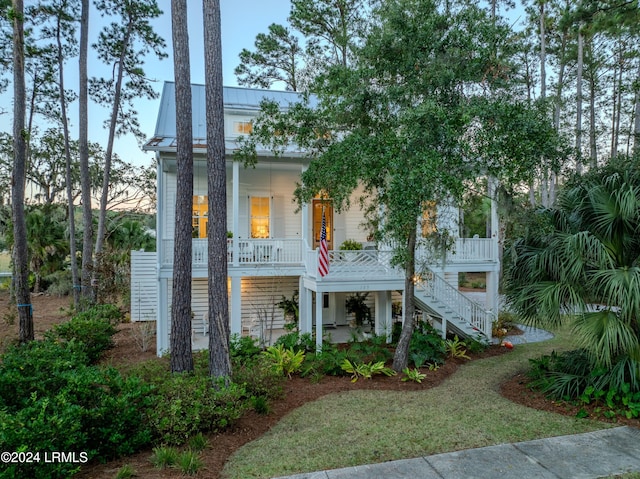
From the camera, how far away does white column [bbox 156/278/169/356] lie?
1010 cm

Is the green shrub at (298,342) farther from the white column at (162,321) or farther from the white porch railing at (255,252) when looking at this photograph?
the white column at (162,321)

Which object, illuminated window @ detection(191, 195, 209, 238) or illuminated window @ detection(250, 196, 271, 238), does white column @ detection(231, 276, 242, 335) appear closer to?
illuminated window @ detection(191, 195, 209, 238)

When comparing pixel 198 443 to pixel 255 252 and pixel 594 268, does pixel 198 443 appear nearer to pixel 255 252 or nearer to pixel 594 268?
pixel 255 252

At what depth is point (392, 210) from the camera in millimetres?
6605

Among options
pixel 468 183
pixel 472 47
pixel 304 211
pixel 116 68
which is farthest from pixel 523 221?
pixel 116 68

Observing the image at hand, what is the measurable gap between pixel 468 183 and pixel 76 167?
2328 cm

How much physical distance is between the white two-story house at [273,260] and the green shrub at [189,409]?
14.1 feet

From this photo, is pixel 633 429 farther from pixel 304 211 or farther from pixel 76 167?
pixel 76 167

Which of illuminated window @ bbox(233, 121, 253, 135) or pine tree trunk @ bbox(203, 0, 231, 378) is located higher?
illuminated window @ bbox(233, 121, 253, 135)

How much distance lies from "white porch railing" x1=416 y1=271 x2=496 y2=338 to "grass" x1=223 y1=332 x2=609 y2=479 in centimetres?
332

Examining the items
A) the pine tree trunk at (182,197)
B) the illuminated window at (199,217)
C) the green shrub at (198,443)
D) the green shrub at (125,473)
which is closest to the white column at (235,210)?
the illuminated window at (199,217)

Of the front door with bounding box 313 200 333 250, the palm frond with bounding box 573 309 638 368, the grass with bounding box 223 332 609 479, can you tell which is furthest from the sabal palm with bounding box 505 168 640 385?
the front door with bounding box 313 200 333 250

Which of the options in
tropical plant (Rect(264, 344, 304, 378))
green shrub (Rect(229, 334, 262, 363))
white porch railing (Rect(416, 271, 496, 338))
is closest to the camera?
tropical plant (Rect(264, 344, 304, 378))

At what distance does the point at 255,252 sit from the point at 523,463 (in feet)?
25.7
